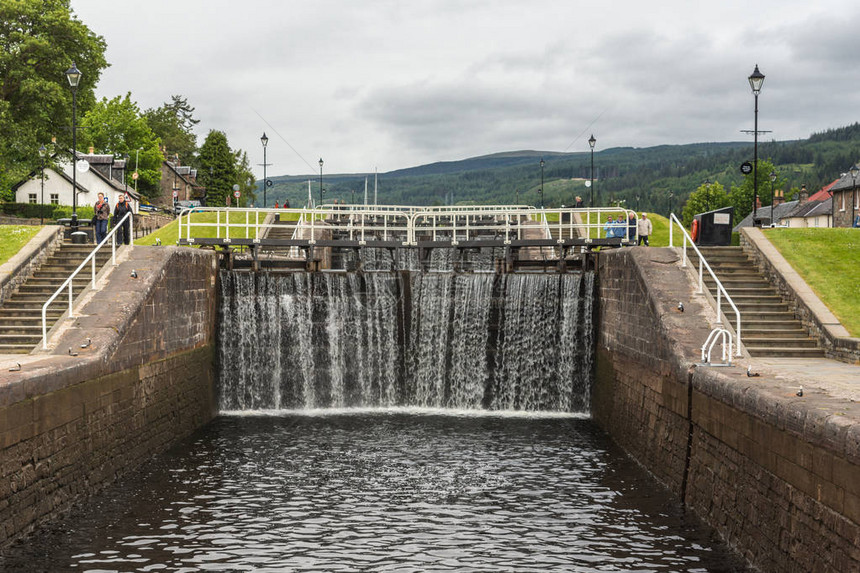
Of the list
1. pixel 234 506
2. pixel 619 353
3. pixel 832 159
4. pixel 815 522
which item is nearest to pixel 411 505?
pixel 234 506

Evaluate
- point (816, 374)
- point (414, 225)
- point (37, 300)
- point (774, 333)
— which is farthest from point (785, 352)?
point (37, 300)

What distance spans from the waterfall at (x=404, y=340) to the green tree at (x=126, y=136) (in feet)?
216

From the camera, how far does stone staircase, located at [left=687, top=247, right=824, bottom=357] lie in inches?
674

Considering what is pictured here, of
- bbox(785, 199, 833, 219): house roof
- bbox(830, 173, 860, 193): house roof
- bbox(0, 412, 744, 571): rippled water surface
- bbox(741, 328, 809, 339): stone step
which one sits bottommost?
bbox(0, 412, 744, 571): rippled water surface

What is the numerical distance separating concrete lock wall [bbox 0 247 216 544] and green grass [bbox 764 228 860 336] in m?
13.5

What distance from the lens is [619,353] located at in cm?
2003

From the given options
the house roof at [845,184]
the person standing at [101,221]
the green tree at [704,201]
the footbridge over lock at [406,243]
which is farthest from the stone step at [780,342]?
the green tree at [704,201]

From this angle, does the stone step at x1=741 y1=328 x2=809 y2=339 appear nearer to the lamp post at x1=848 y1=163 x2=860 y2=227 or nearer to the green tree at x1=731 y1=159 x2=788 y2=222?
the lamp post at x1=848 y1=163 x2=860 y2=227

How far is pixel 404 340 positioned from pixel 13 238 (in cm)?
1014

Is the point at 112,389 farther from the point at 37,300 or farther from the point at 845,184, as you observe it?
the point at 845,184

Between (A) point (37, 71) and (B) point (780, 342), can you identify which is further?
(A) point (37, 71)

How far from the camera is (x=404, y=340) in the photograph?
24547 mm

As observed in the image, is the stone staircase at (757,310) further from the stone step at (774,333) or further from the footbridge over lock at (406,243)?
the footbridge over lock at (406,243)

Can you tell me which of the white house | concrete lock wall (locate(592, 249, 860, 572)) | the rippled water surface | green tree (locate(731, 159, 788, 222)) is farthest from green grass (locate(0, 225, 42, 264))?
green tree (locate(731, 159, 788, 222))
